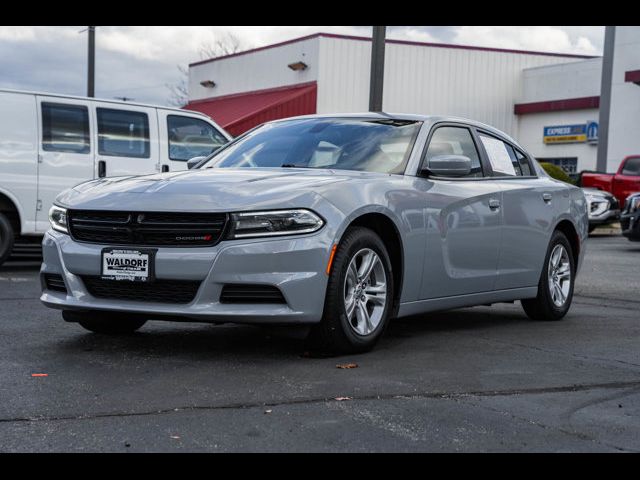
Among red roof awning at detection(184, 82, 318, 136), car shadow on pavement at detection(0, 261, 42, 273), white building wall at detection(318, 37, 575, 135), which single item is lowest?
car shadow on pavement at detection(0, 261, 42, 273)

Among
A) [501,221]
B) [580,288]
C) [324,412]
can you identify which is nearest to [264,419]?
[324,412]

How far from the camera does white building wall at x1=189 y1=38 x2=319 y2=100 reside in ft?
119

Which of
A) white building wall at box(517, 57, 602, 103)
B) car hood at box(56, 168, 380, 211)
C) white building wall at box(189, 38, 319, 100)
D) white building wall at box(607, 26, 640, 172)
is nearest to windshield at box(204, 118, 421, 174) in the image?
car hood at box(56, 168, 380, 211)

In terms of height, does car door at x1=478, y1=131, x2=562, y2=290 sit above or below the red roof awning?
below

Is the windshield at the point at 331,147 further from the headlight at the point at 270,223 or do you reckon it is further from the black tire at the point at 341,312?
the headlight at the point at 270,223

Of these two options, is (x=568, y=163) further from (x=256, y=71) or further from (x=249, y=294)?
(x=249, y=294)

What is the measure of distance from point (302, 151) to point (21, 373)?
2485 mm

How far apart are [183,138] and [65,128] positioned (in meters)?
1.68

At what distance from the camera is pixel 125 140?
1288cm

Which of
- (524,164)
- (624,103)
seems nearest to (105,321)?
(524,164)

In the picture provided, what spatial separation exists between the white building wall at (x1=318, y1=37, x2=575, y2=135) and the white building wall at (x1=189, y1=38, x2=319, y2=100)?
2.91ft

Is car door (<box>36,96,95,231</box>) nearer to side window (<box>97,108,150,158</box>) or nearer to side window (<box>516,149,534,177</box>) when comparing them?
side window (<box>97,108,150,158</box>)

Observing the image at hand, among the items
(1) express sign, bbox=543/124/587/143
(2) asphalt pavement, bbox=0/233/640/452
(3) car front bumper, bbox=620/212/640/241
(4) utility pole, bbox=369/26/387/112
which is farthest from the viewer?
(1) express sign, bbox=543/124/587/143
